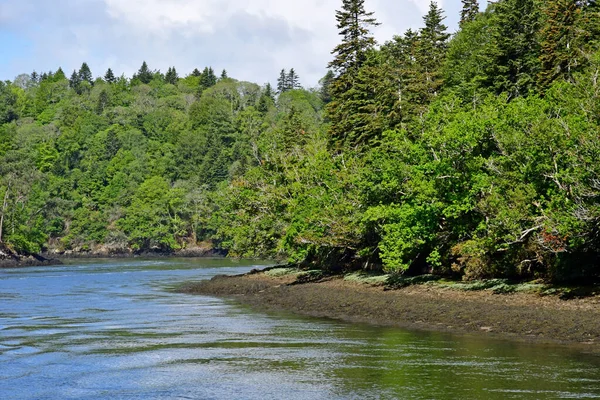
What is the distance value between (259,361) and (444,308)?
12411mm

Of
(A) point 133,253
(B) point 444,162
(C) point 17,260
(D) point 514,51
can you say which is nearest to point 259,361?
(B) point 444,162

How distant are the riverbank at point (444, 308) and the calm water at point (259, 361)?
6.18ft

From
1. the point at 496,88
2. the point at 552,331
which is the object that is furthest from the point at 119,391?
the point at 496,88

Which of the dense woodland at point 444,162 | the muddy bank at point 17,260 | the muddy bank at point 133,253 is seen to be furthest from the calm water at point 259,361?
the muddy bank at point 133,253

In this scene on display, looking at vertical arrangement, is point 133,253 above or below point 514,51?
below

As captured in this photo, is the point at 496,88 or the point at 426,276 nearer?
the point at 426,276

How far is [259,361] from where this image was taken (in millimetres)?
25484

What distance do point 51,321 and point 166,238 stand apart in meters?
103

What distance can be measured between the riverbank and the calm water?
188 centimetres

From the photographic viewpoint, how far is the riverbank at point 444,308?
28.7 metres

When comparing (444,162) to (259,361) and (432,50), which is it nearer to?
(259,361)

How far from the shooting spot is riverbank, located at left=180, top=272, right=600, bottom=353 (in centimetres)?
2873

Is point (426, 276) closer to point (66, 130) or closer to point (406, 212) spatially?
point (406, 212)

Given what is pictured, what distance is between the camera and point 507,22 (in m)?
60.2
